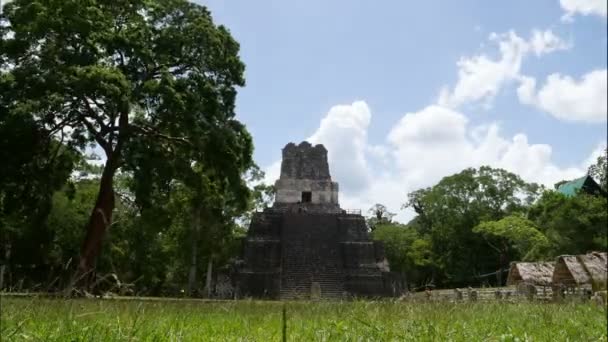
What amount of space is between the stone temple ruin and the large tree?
367 inches

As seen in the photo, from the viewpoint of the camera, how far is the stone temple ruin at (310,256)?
26.9 meters

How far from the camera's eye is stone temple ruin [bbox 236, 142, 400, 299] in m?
26.9

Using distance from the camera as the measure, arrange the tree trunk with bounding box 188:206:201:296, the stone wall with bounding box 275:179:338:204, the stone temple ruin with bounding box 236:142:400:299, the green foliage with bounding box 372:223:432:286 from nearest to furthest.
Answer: the stone temple ruin with bounding box 236:142:400:299 → the tree trunk with bounding box 188:206:201:296 → the stone wall with bounding box 275:179:338:204 → the green foliage with bounding box 372:223:432:286

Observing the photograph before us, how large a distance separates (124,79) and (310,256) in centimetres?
1676

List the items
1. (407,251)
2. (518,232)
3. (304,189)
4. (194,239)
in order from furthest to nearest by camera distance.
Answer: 1. (407,251)
2. (304,189)
3. (518,232)
4. (194,239)

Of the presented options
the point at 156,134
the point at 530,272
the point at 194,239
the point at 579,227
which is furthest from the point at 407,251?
the point at 156,134

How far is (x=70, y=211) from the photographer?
2664 centimetres

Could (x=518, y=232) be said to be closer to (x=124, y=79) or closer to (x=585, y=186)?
(x=585, y=186)

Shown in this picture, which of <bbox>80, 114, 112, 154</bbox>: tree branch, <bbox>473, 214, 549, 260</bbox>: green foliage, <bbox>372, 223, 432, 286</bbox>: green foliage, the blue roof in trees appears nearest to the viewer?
<bbox>80, 114, 112, 154</bbox>: tree branch

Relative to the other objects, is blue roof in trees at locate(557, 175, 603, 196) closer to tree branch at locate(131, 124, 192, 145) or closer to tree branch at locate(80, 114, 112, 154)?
tree branch at locate(131, 124, 192, 145)

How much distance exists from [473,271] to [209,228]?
22399mm

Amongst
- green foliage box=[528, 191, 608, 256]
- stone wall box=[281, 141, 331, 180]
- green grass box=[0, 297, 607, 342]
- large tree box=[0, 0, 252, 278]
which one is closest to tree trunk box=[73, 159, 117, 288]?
large tree box=[0, 0, 252, 278]

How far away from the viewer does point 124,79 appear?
50.5 feet

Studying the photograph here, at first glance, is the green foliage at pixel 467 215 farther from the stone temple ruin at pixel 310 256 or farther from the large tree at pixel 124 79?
the large tree at pixel 124 79
